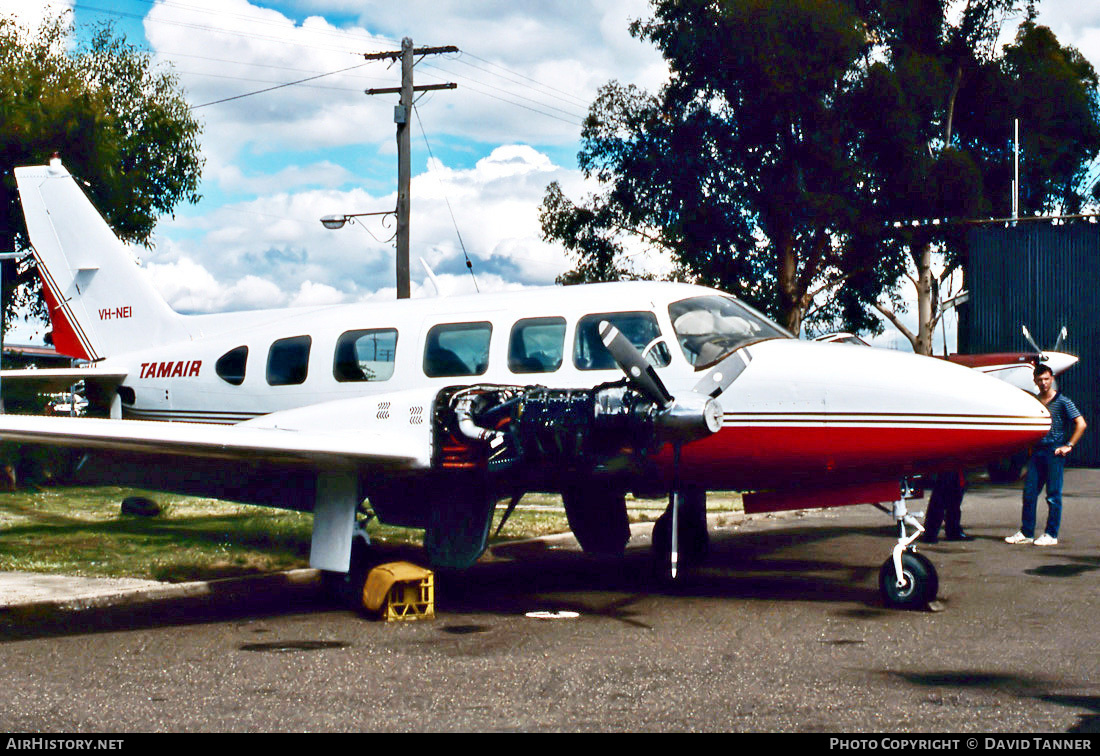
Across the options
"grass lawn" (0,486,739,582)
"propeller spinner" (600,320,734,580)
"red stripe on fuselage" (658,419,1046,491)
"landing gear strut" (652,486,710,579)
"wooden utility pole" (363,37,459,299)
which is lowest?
"grass lawn" (0,486,739,582)

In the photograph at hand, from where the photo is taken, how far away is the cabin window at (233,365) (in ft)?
39.1

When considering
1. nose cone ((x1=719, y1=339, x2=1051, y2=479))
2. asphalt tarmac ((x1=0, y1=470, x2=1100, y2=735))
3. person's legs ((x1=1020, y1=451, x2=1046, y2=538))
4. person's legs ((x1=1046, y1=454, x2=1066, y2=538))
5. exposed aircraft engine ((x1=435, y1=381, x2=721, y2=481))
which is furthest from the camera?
person's legs ((x1=1020, y1=451, x2=1046, y2=538))

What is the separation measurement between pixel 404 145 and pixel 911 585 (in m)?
16.4

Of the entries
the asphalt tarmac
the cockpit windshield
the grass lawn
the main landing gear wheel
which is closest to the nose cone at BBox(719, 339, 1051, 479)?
the cockpit windshield

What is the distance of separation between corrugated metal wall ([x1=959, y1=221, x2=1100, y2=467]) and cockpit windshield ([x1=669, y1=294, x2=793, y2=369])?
71.7ft

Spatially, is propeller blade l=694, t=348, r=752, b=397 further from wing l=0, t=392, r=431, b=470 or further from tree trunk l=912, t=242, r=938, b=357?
tree trunk l=912, t=242, r=938, b=357

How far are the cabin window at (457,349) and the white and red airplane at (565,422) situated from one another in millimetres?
21

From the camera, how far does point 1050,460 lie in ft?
41.4

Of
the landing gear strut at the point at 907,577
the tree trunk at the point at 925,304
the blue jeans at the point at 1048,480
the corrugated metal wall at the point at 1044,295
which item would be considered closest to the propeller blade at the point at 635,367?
the landing gear strut at the point at 907,577

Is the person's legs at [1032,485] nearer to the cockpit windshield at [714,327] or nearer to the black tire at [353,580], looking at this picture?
the cockpit windshield at [714,327]

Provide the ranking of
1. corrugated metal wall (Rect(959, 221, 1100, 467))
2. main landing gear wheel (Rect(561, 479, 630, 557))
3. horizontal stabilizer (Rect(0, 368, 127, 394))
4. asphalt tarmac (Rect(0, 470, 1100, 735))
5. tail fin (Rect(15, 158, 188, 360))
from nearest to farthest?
asphalt tarmac (Rect(0, 470, 1100, 735)) < main landing gear wheel (Rect(561, 479, 630, 557)) < horizontal stabilizer (Rect(0, 368, 127, 394)) < tail fin (Rect(15, 158, 188, 360)) < corrugated metal wall (Rect(959, 221, 1100, 467))

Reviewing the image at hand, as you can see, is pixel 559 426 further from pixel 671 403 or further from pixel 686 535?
pixel 686 535

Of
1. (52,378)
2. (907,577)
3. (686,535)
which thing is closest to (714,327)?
(907,577)

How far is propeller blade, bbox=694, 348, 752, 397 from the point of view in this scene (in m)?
8.68
